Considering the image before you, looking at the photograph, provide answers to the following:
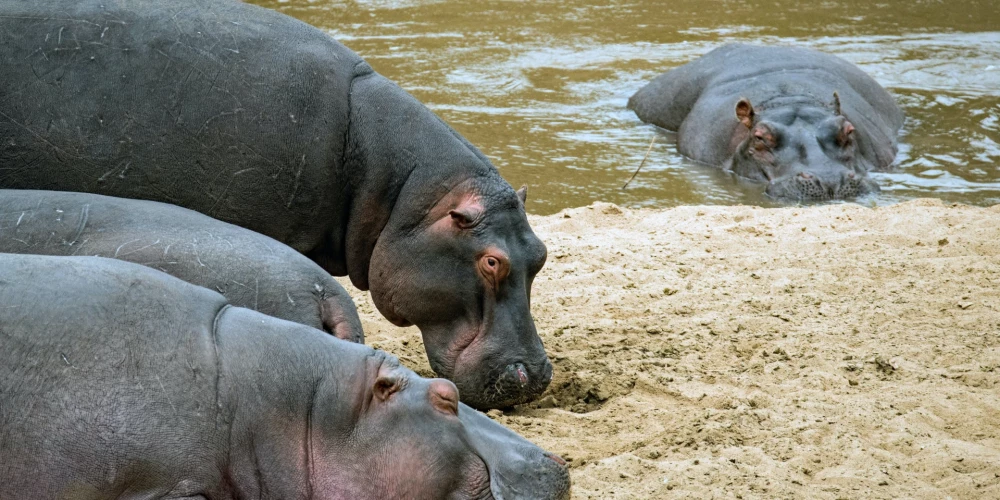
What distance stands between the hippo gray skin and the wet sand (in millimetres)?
1586

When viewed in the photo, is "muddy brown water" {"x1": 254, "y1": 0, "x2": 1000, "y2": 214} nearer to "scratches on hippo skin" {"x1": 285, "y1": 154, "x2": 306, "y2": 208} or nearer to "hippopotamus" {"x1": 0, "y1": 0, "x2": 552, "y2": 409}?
"hippopotamus" {"x1": 0, "y1": 0, "x2": 552, "y2": 409}

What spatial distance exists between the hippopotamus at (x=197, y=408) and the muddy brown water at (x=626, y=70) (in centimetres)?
521

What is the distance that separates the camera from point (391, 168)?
187 inches

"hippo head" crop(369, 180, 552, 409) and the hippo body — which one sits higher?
the hippo body

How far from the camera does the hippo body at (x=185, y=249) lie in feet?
12.0

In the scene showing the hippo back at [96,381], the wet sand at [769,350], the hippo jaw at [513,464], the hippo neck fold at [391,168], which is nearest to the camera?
the hippo back at [96,381]

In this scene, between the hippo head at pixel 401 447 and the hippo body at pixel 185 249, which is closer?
the hippo head at pixel 401 447

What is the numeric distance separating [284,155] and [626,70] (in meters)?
8.43

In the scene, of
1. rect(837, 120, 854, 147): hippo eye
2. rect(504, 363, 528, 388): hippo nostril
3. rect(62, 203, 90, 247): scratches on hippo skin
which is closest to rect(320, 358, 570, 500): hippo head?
rect(62, 203, 90, 247): scratches on hippo skin

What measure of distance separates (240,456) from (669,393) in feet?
7.05

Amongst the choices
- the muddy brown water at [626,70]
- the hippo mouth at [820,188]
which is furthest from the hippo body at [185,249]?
the hippo mouth at [820,188]

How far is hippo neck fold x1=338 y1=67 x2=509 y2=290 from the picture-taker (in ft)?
15.5

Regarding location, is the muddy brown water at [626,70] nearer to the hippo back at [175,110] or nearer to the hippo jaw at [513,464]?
the hippo back at [175,110]

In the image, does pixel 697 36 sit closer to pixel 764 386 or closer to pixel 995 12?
pixel 995 12
